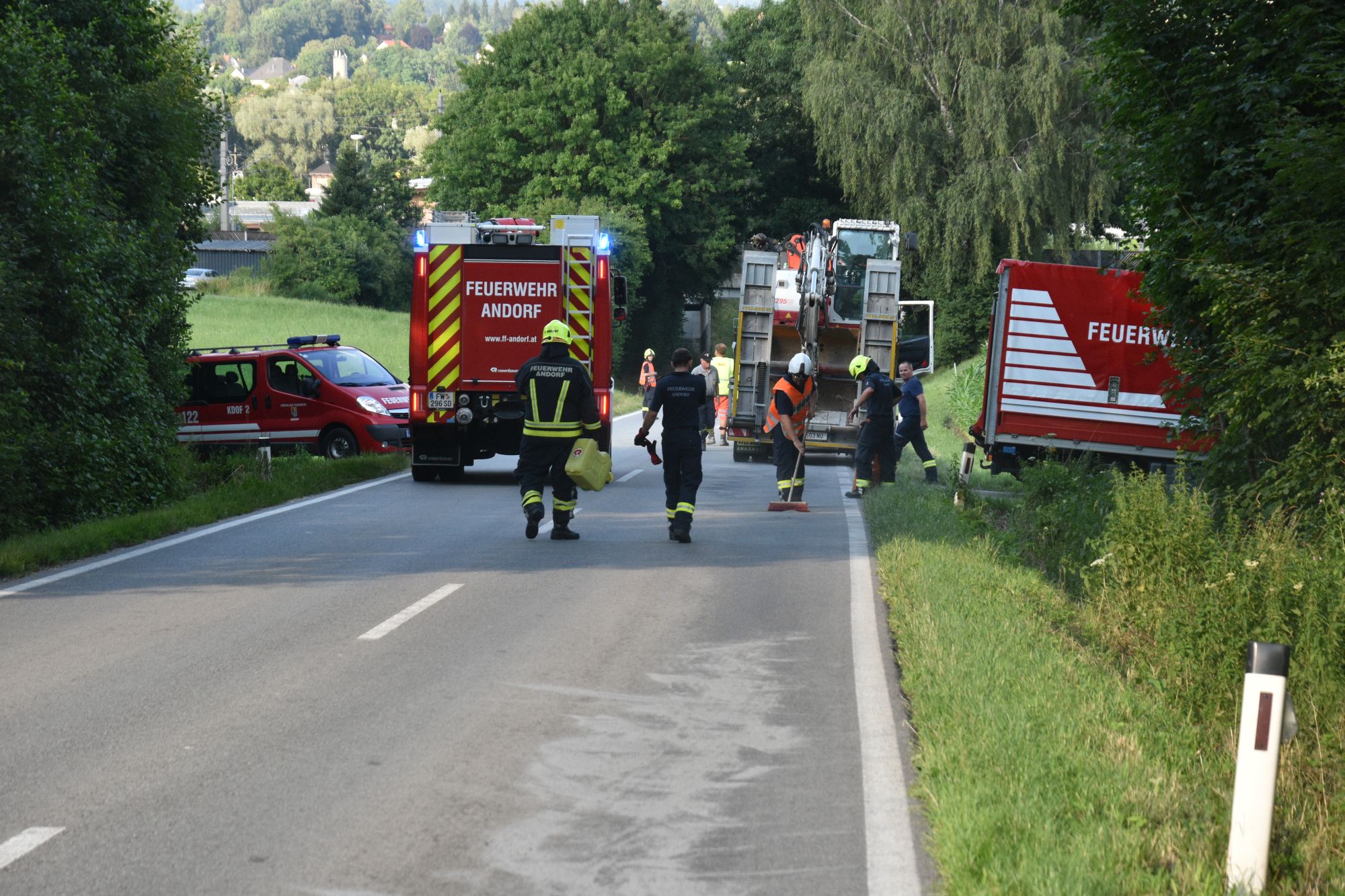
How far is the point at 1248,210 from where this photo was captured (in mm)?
9281

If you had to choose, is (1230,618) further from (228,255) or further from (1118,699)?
(228,255)

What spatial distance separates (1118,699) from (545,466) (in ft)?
24.9

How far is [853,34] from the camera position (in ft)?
143

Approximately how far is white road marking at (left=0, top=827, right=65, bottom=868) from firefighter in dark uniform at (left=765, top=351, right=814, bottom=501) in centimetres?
1171

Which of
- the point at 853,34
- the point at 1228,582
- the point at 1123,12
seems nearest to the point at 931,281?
the point at 853,34

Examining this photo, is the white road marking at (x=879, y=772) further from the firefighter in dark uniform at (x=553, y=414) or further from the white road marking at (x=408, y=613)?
the firefighter in dark uniform at (x=553, y=414)

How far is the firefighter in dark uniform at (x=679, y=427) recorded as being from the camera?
13.6 m

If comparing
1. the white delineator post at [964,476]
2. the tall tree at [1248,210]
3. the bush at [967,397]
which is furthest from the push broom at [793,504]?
the bush at [967,397]

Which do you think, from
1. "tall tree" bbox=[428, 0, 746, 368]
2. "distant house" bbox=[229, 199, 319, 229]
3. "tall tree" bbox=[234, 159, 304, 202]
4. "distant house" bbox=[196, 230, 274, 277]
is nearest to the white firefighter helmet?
"tall tree" bbox=[428, 0, 746, 368]

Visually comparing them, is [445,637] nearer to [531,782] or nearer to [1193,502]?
[531,782]

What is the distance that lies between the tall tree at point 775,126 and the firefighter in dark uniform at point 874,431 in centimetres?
3555

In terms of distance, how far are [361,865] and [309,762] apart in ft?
4.13

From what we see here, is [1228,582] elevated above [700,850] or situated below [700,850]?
above

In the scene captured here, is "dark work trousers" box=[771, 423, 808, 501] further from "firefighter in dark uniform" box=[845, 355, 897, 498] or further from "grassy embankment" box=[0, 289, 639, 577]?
"grassy embankment" box=[0, 289, 639, 577]
